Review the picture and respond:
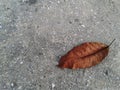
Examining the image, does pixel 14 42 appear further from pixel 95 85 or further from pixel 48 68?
pixel 95 85

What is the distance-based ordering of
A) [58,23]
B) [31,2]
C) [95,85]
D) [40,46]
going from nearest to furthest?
[95,85] → [40,46] → [58,23] → [31,2]

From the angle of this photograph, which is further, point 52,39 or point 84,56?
point 52,39

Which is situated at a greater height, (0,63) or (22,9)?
(22,9)

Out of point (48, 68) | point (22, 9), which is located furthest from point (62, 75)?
point (22, 9)
